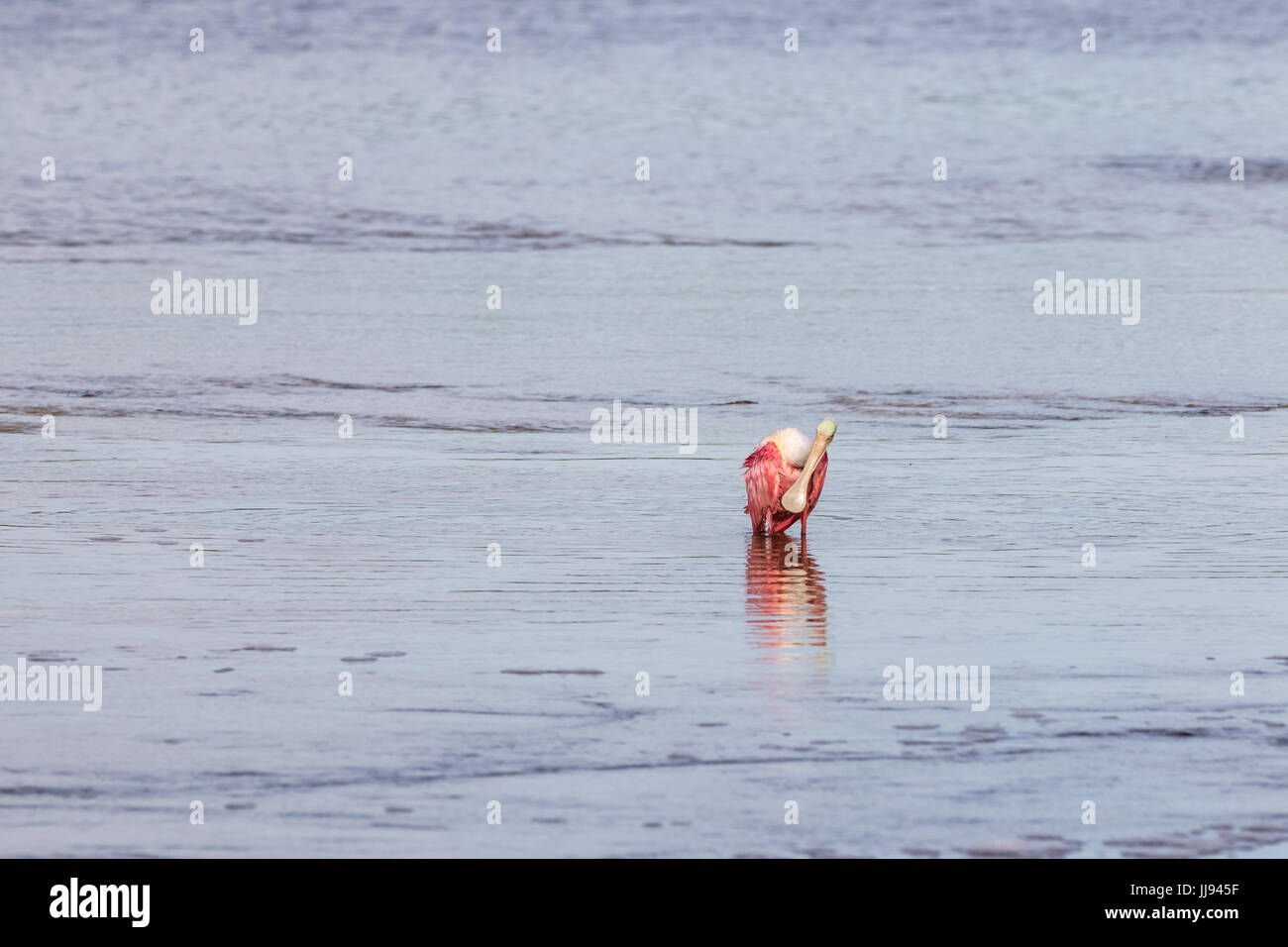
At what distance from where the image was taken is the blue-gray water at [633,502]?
5.30m

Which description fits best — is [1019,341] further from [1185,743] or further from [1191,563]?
[1185,743]

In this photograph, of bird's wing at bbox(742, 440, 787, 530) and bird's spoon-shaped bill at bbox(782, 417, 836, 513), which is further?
bird's wing at bbox(742, 440, 787, 530)

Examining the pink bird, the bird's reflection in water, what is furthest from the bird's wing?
the bird's reflection in water

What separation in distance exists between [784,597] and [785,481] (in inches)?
45.8

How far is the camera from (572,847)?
4883 millimetres

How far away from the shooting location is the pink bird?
845 centimetres

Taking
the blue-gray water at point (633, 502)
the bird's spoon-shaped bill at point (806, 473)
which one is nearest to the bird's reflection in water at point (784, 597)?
the blue-gray water at point (633, 502)

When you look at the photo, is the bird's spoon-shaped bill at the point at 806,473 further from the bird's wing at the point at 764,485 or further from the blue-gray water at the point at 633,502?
the blue-gray water at the point at 633,502

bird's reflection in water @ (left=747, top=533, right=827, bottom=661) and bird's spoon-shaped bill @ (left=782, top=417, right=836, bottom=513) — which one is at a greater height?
bird's spoon-shaped bill @ (left=782, top=417, right=836, bottom=513)

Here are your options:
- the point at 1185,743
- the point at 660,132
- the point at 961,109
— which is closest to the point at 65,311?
the point at 1185,743

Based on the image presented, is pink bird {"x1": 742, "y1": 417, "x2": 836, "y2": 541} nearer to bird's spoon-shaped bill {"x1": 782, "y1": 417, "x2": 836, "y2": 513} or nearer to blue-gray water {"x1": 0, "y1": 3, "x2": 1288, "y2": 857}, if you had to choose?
bird's spoon-shaped bill {"x1": 782, "y1": 417, "x2": 836, "y2": 513}

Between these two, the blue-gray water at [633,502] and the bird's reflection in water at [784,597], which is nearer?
the blue-gray water at [633,502]

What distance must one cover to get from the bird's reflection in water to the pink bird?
94mm

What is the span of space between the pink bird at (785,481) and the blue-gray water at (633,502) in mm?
156
